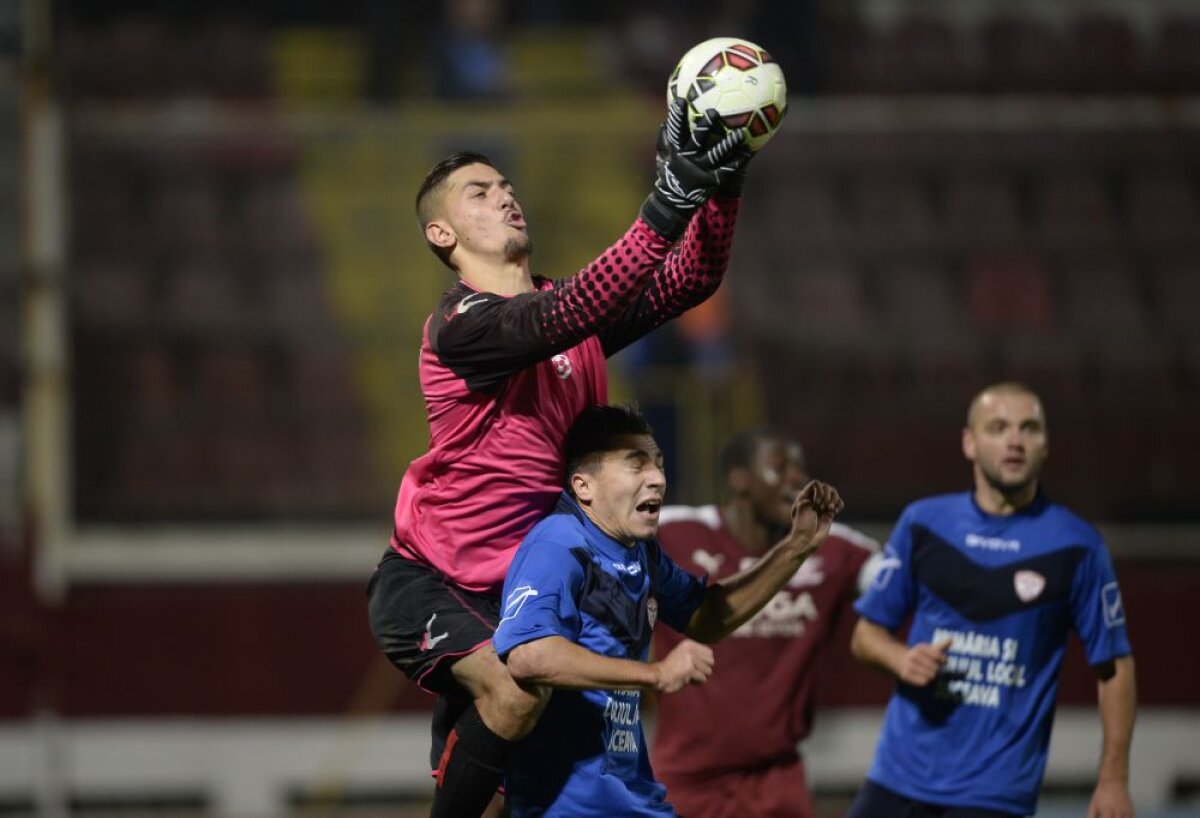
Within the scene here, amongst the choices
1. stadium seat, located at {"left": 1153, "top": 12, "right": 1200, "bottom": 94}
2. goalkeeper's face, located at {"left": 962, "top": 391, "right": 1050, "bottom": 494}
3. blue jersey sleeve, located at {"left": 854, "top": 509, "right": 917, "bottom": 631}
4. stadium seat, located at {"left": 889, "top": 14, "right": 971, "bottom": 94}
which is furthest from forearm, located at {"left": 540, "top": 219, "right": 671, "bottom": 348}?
stadium seat, located at {"left": 1153, "top": 12, "right": 1200, "bottom": 94}

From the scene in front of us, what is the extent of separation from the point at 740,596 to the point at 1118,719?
145 cm

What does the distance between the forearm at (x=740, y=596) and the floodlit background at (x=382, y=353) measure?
5056mm

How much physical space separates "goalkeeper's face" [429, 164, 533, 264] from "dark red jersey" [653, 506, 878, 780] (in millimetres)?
1852

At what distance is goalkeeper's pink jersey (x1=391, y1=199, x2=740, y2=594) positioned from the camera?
426 centimetres

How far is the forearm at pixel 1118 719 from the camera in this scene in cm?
525

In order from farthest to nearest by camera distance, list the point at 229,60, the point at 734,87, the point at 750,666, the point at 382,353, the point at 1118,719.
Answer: the point at 229,60 < the point at 382,353 < the point at 750,666 < the point at 1118,719 < the point at 734,87

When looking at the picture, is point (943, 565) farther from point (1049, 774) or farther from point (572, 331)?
point (1049, 774)

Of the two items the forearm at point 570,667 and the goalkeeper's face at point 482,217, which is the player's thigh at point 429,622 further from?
the goalkeeper's face at point 482,217

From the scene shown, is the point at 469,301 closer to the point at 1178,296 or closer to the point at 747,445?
the point at 747,445

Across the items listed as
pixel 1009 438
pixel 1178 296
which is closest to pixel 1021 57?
pixel 1178 296

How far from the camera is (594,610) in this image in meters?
4.24

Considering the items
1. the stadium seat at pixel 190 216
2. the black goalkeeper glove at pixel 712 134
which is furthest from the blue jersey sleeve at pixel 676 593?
the stadium seat at pixel 190 216

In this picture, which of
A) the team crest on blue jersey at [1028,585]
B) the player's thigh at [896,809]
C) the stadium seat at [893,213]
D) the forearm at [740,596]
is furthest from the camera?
the stadium seat at [893,213]

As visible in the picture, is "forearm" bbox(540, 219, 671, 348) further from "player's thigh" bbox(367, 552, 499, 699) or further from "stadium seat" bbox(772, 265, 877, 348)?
"stadium seat" bbox(772, 265, 877, 348)
